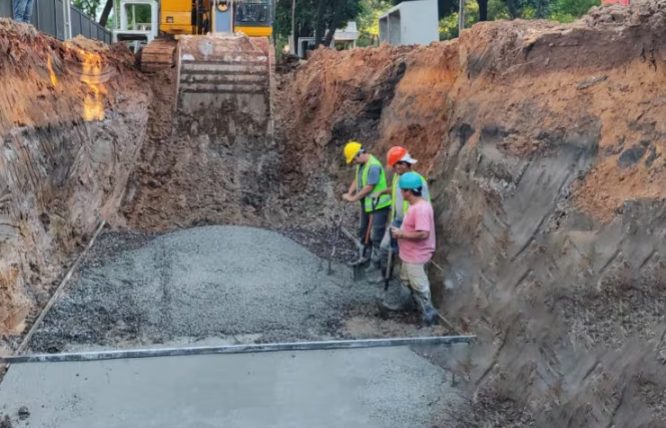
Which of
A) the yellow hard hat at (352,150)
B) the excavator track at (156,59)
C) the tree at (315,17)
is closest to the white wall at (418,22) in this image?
the excavator track at (156,59)

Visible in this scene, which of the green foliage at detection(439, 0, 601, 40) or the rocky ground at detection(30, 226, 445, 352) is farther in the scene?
the green foliage at detection(439, 0, 601, 40)

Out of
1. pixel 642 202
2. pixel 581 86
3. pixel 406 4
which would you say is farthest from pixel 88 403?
pixel 406 4

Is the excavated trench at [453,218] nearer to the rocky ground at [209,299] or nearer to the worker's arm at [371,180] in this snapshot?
the rocky ground at [209,299]

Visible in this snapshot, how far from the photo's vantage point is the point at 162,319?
6633 millimetres

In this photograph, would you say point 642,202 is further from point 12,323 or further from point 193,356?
point 12,323

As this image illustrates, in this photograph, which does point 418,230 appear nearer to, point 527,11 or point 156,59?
point 156,59

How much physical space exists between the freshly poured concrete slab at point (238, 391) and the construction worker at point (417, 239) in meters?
0.81

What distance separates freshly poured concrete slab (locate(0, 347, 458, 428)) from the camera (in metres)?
4.82

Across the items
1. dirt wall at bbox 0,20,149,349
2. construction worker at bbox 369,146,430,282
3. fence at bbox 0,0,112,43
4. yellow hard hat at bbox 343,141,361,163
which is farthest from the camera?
fence at bbox 0,0,112,43

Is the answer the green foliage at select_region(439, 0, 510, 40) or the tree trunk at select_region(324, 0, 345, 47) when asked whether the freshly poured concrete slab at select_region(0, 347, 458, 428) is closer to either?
the tree trunk at select_region(324, 0, 345, 47)

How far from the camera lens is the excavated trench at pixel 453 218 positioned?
4324 mm

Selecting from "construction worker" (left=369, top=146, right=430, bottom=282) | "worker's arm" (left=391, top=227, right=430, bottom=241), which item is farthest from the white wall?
"worker's arm" (left=391, top=227, right=430, bottom=241)

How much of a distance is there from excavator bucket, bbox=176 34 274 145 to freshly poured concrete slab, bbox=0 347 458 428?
326 inches

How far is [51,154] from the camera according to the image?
→ 27.5ft
